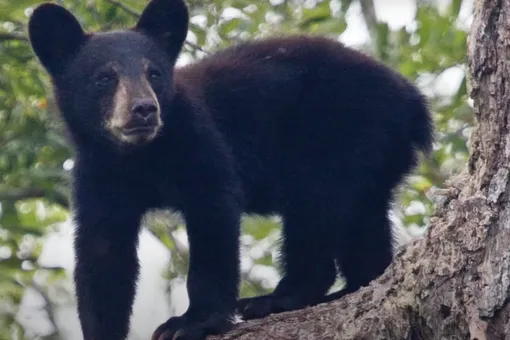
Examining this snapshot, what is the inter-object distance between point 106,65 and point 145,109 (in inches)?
25.4

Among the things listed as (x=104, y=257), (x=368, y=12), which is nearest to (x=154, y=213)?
(x=104, y=257)

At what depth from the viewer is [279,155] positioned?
697cm

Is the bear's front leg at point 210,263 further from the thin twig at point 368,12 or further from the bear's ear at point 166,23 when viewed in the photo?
the thin twig at point 368,12

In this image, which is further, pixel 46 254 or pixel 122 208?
pixel 46 254

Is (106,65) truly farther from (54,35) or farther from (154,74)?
(54,35)

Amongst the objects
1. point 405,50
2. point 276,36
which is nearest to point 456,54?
point 405,50

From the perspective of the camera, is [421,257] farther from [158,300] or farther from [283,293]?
[158,300]

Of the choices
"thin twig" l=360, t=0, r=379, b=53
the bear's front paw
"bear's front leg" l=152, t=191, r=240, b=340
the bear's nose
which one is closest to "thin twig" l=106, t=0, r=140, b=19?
the bear's nose

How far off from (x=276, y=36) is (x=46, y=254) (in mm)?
2646

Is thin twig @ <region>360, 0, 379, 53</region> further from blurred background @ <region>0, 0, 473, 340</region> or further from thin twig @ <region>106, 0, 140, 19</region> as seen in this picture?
thin twig @ <region>106, 0, 140, 19</region>

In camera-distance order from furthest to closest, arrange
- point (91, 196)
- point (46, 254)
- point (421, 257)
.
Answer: point (46, 254)
point (91, 196)
point (421, 257)

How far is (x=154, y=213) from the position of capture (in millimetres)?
7027

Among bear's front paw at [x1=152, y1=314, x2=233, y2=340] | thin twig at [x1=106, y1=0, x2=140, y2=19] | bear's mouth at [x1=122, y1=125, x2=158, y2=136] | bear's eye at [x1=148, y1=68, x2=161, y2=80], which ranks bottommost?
bear's front paw at [x1=152, y1=314, x2=233, y2=340]

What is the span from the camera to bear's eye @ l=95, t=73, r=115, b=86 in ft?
21.1
